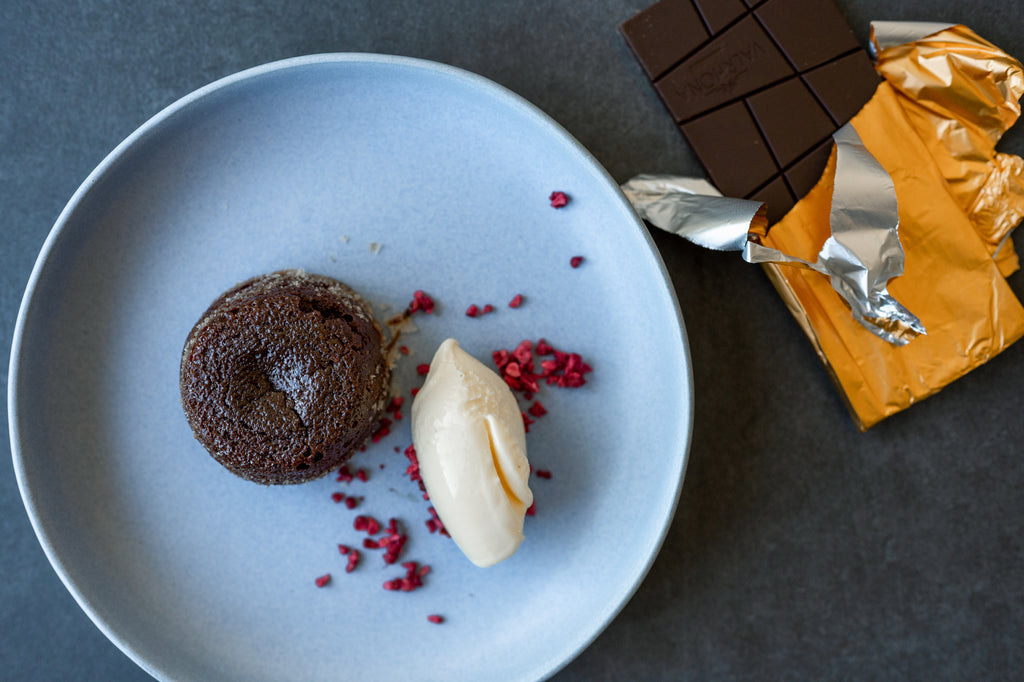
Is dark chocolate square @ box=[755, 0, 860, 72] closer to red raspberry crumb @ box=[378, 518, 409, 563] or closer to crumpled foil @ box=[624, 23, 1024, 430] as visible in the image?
crumpled foil @ box=[624, 23, 1024, 430]

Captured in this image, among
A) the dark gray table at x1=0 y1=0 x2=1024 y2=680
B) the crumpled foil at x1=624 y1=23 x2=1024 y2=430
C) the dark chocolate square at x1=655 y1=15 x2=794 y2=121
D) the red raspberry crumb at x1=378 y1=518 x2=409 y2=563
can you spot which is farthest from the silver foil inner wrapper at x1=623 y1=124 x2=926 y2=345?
the red raspberry crumb at x1=378 y1=518 x2=409 y2=563

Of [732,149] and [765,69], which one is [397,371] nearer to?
[732,149]

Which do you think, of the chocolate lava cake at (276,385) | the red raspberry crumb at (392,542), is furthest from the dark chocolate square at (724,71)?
the red raspberry crumb at (392,542)

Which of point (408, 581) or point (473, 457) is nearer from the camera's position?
point (473, 457)

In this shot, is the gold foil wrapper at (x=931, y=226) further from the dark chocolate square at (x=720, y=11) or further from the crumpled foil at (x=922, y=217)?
the dark chocolate square at (x=720, y=11)

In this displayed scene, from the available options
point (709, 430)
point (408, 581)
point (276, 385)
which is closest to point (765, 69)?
point (709, 430)

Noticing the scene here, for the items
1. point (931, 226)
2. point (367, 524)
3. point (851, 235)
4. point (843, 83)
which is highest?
point (843, 83)

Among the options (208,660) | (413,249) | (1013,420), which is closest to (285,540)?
(208,660)

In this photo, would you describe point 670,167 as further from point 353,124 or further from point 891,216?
point 353,124
